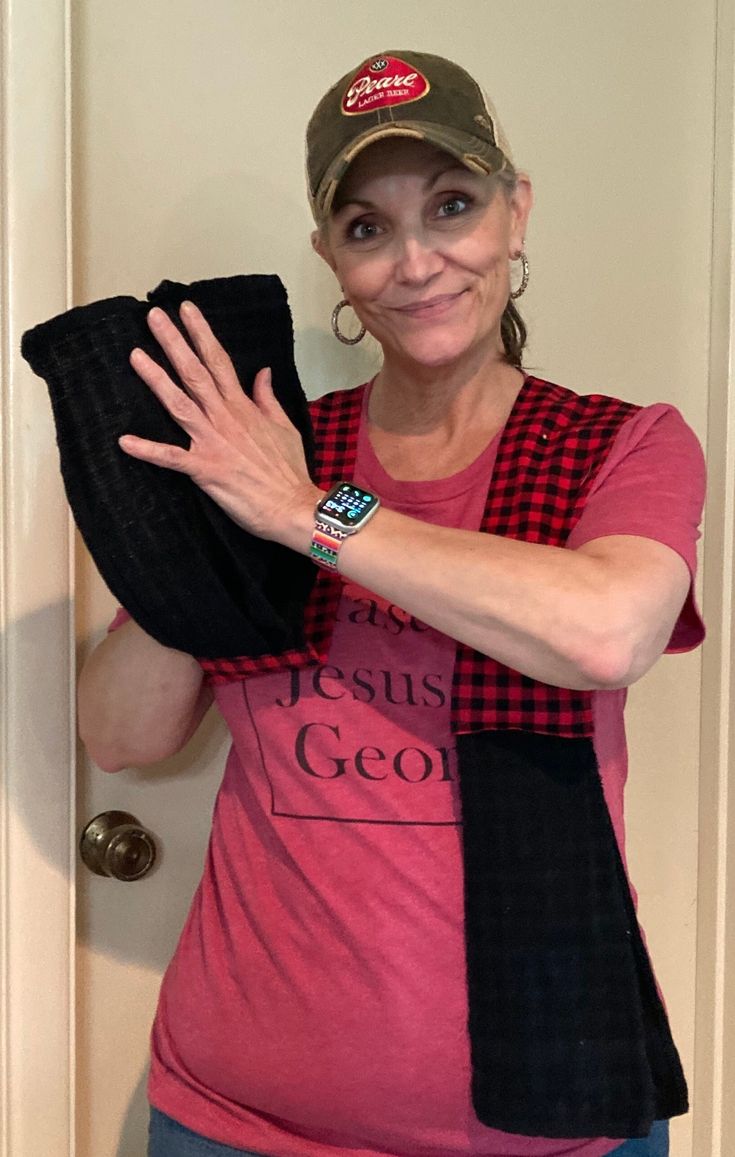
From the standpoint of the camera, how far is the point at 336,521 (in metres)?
0.84

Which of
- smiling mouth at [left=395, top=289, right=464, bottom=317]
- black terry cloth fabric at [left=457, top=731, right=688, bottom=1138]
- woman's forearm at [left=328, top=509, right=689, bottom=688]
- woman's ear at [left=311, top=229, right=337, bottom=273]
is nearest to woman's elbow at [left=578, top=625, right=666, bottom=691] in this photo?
woman's forearm at [left=328, top=509, right=689, bottom=688]

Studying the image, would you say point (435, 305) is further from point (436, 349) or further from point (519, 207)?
point (519, 207)

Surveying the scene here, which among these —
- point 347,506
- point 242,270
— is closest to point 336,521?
point 347,506

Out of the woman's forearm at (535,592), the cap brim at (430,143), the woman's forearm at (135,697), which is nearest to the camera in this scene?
the woman's forearm at (535,592)

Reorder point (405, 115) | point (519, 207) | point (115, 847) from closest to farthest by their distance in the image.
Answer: point (405, 115), point (519, 207), point (115, 847)

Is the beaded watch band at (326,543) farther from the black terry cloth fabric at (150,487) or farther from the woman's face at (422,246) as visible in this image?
the woman's face at (422,246)

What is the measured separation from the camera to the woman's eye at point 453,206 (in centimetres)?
95

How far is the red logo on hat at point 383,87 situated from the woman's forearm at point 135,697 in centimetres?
52

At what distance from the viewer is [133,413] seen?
848 mm

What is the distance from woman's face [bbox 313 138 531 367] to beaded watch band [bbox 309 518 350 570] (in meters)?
0.23

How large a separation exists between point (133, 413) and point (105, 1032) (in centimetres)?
75

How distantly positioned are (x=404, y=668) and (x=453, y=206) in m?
0.42

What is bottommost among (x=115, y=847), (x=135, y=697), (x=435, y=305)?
(x=115, y=847)

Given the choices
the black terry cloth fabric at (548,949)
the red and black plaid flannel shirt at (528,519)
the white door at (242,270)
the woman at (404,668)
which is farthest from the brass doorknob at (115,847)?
the black terry cloth fabric at (548,949)
